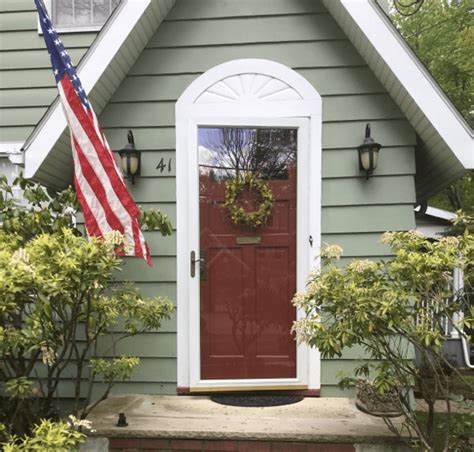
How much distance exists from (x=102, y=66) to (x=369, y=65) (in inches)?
77.1

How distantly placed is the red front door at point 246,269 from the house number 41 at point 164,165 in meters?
0.25

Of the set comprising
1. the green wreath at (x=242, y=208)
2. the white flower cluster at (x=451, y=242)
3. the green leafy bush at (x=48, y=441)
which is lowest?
the green leafy bush at (x=48, y=441)

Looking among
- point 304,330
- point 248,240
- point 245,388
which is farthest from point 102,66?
point 245,388

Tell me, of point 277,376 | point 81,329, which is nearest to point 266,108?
point 277,376

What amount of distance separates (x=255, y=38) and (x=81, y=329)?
8.93 feet

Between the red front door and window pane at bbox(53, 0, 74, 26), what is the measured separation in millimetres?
1955

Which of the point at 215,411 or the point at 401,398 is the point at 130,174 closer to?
the point at 215,411

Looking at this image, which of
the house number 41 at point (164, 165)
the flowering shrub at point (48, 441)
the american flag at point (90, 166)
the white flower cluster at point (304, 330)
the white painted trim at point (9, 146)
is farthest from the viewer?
the white painted trim at point (9, 146)

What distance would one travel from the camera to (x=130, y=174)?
11.0 ft

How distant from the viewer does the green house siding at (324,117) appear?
10.8 feet

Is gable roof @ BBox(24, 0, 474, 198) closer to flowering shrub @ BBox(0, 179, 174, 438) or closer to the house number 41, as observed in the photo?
flowering shrub @ BBox(0, 179, 174, 438)

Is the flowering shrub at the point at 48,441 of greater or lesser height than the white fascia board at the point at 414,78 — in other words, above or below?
below

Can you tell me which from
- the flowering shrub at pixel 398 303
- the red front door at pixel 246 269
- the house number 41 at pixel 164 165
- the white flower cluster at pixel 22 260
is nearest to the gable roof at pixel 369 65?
the house number 41 at pixel 164 165

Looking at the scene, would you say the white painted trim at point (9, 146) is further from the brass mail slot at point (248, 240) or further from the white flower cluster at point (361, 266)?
the white flower cluster at point (361, 266)
